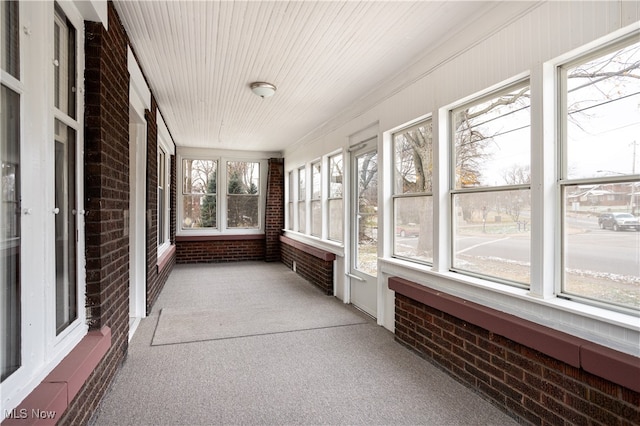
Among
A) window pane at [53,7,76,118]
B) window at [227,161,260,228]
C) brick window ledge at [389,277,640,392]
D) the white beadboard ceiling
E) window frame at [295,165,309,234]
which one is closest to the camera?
brick window ledge at [389,277,640,392]

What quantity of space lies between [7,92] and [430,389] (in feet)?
9.89

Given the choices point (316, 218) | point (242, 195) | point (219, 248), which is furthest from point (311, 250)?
point (242, 195)

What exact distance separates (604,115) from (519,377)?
1651 mm

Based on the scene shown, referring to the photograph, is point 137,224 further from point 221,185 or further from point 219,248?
point 221,185

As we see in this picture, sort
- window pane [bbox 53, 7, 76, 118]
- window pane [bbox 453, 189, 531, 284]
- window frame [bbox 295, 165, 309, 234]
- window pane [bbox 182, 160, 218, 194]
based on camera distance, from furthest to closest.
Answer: window pane [bbox 182, 160, 218, 194], window frame [bbox 295, 165, 309, 234], window pane [bbox 453, 189, 531, 284], window pane [bbox 53, 7, 76, 118]

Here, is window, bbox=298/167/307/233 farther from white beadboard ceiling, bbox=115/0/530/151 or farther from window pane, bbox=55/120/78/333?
window pane, bbox=55/120/78/333

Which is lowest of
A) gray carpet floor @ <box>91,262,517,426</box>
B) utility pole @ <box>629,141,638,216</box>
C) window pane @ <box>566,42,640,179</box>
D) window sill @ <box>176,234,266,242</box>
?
gray carpet floor @ <box>91,262,517,426</box>

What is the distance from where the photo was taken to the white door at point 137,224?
3.98 metres

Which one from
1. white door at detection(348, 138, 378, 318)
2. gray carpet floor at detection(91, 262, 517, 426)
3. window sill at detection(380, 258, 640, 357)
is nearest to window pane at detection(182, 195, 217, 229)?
gray carpet floor at detection(91, 262, 517, 426)

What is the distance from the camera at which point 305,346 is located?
331 centimetres

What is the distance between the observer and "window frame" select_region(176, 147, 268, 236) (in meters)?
8.10

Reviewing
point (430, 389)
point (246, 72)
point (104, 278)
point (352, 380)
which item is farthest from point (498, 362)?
point (246, 72)

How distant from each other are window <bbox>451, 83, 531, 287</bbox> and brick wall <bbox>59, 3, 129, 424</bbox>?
269 cm

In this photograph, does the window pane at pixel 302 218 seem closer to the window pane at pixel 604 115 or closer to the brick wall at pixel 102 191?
the brick wall at pixel 102 191
